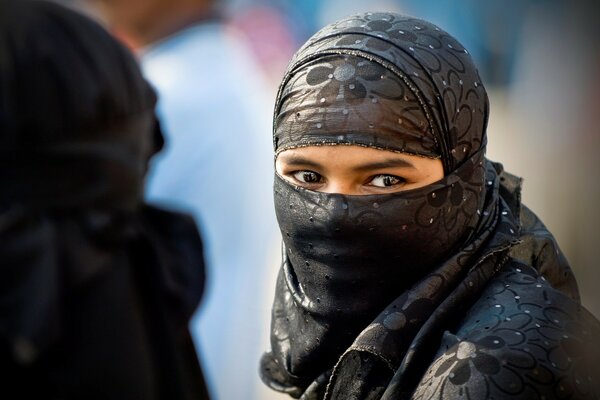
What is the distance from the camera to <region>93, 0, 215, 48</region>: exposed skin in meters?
3.26

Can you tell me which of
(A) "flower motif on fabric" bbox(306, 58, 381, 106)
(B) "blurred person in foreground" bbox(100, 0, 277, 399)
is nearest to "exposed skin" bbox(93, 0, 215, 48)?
(B) "blurred person in foreground" bbox(100, 0, 277, 399)

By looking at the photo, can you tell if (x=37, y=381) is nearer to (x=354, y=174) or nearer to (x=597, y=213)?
(x=354, y=174)

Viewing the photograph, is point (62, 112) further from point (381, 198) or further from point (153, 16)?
point (153, 16)

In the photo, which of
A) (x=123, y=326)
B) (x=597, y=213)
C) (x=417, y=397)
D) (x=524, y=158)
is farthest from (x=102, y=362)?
(x=524, y=158)

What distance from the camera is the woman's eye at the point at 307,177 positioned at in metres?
2.50

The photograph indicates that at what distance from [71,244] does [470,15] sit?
342cm

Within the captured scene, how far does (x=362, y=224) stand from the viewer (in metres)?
2.39

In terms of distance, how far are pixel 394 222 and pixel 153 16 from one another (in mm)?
1262

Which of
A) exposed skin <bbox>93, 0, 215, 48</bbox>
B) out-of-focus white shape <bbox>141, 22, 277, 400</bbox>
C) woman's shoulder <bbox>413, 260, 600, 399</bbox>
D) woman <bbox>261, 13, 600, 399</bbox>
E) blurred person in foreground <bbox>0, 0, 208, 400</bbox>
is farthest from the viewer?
exposed skin <bbox>93, 0, 215, 48</bbox>

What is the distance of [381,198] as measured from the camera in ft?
7.82

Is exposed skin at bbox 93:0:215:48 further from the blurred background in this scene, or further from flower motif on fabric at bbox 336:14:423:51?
flower motif on fabric at bbox 336:14:423:51

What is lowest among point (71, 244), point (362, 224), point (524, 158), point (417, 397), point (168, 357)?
point (524, 158)

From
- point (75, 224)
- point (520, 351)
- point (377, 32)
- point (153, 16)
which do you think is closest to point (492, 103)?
point (153, 16)

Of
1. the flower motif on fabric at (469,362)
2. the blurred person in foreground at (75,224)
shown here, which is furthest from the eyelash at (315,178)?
the blurred person in foreground at (75,224)
